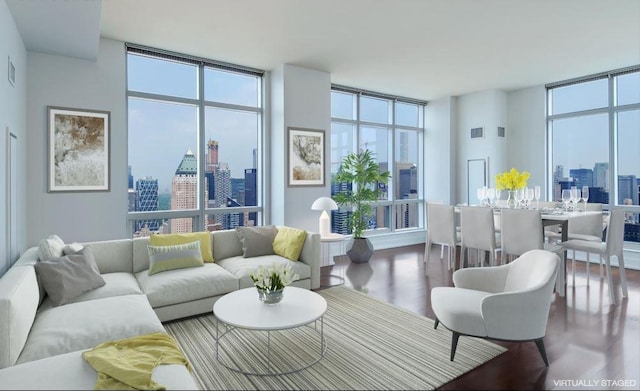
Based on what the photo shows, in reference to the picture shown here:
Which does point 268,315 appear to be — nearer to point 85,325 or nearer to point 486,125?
point 85,325

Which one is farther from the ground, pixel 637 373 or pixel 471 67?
pixel 471 67

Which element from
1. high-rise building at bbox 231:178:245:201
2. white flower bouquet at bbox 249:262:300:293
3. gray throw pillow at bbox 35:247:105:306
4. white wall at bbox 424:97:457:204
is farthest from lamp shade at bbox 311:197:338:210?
white wall at bbox 424:97:457:204

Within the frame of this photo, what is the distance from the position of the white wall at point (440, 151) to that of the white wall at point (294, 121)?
2996 millimetres

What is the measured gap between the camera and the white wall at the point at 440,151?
756cm

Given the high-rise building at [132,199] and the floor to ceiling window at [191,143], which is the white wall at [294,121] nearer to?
the floor to ceiling window at [191,143]

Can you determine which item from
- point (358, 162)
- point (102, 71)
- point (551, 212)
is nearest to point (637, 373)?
point (551, 212)

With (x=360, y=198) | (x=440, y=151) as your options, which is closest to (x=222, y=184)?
(x=360, y=198)

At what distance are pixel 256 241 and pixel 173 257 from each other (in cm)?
98

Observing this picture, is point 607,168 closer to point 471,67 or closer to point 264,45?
point 471,67

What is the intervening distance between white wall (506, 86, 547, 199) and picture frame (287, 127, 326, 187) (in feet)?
12.7

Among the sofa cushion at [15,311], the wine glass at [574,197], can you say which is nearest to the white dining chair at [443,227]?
the wine glass at [574,197]

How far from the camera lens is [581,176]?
627cm

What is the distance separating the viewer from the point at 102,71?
440 centimetres

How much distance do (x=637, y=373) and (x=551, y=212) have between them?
2348 mm
